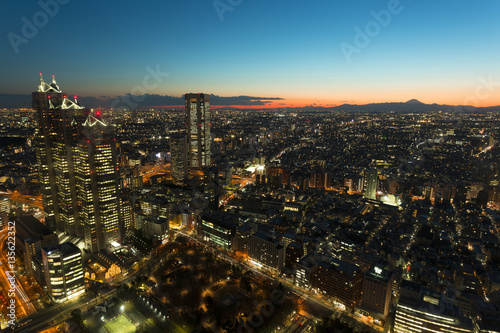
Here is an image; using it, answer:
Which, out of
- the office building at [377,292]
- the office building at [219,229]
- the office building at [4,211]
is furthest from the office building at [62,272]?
the office building at [377,292]

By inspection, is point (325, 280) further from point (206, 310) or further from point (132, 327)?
point (132, 327)

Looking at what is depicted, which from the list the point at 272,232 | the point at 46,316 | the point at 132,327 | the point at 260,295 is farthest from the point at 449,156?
the point at 46,316

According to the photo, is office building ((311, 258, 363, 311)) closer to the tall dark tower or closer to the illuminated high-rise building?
the illuminated high-rise building

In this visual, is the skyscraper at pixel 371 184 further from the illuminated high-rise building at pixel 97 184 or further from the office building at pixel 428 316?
the illuminated high-rise building at pixel 97 184

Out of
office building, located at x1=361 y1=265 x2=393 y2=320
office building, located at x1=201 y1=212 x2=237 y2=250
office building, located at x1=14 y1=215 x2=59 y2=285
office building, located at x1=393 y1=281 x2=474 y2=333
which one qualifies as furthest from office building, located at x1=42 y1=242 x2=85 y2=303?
office building, located at x1=393 y1=281 x2=474 y2=333

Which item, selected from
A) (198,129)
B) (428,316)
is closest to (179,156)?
(198,129)

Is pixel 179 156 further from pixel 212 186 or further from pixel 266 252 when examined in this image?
pixel 266 252
